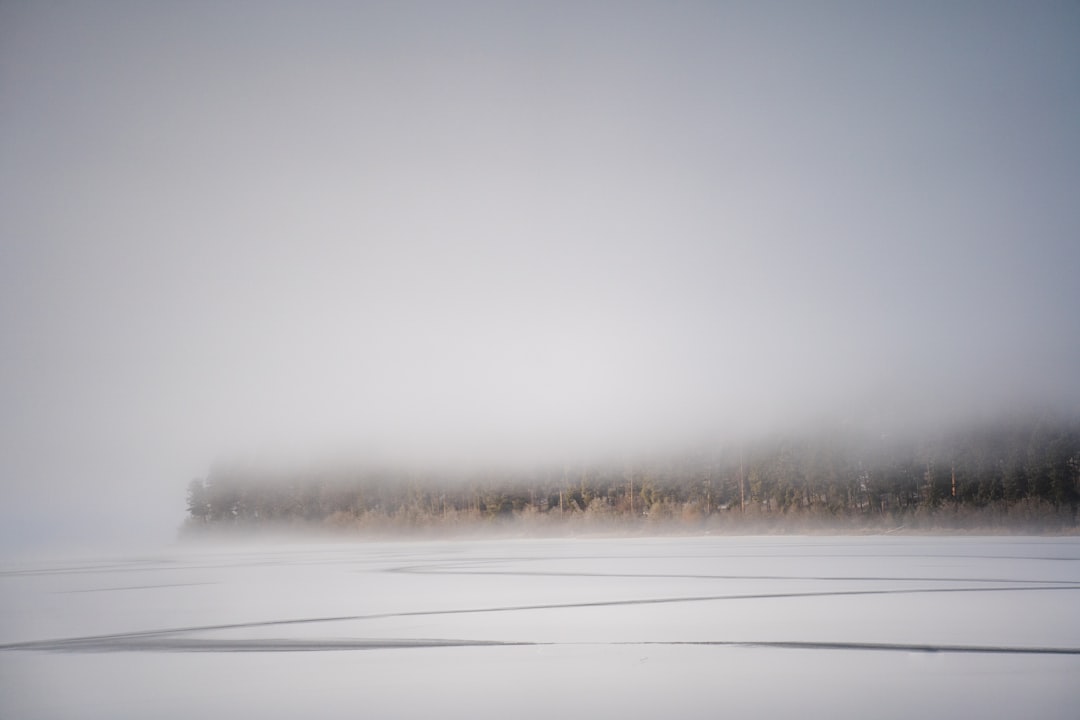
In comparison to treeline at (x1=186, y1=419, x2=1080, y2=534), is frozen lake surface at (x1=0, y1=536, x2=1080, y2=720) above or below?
above

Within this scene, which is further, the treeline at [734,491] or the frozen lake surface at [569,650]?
the treeline at [734,491]

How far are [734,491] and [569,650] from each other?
37.5 meters

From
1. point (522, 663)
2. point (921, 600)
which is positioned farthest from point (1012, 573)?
point (522, 663)

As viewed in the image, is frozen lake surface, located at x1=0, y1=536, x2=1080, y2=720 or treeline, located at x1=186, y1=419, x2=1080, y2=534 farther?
treeline, located at x1=186, y1=419, x2=1080, y2=534

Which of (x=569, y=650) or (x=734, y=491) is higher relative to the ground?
(x=569, y=650)

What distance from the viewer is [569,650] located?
446 cm

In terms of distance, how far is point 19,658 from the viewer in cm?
459

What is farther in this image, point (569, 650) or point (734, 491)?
point (734, 491)

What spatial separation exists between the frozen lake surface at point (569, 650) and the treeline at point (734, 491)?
19503mm

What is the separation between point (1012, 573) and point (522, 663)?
6.70 m

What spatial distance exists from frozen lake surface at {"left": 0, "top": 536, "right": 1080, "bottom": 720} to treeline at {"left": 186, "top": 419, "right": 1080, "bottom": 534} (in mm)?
19503

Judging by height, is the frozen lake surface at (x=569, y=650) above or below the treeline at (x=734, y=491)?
above

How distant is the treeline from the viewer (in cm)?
2759

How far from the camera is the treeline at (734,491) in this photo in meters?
27.6
